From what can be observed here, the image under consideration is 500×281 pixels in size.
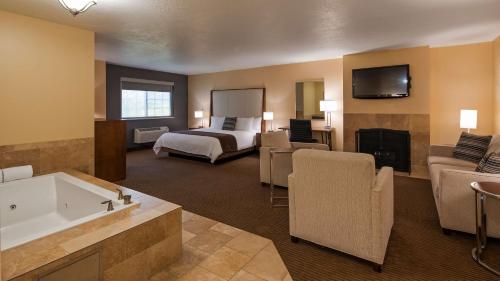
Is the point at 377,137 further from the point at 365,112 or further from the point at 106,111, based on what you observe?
the point at 106,111

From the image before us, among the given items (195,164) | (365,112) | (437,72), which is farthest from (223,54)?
(437,72)

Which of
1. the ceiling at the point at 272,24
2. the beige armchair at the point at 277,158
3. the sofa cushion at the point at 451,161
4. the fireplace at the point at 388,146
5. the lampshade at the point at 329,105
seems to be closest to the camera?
the ceiling at the point at 272,24

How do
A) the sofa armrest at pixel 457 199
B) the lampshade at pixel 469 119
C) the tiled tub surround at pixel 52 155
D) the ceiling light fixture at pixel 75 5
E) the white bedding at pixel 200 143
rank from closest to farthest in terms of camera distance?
the ceiling light fixture at pixel 75 5, the sofa armrest at pixel 457 199, the tiled tub surround at pixel 52 155, the lampshade at pixel 469 119, the white bedding at pixel 200 143

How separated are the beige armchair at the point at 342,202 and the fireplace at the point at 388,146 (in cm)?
298

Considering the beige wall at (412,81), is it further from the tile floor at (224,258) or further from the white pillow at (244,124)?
the tile floor at (224,258)

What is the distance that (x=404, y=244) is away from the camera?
7.88 feet

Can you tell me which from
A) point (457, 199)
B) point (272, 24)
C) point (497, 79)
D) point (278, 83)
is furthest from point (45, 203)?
point (497, 79)

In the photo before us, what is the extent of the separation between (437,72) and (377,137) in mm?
1596

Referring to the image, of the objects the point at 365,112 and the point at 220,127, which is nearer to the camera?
the point at 365,112

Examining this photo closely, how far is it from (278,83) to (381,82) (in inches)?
108

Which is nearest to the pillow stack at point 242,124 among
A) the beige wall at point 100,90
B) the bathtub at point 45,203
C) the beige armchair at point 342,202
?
the beige wall at point 100,90

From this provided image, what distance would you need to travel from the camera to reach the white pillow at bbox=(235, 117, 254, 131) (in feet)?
23.9

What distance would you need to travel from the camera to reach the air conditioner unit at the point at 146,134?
739 centimetres

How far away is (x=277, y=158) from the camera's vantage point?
390 centimetres
